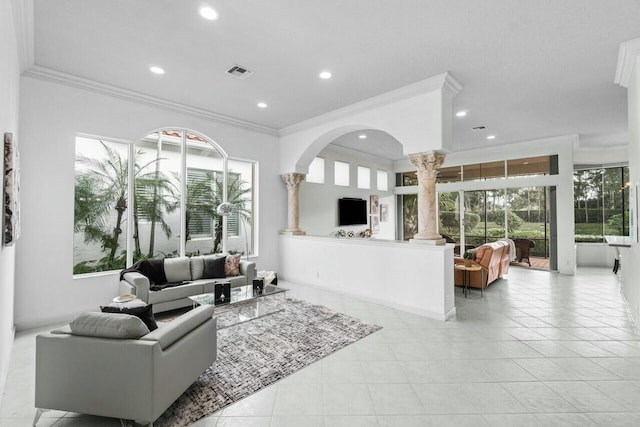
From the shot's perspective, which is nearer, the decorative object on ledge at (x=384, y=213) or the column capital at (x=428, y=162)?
the column capital at (x=428, y=162)

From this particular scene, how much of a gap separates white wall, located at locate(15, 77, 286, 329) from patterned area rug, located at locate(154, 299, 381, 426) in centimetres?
240

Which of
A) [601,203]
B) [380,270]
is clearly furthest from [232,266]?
[601,203]

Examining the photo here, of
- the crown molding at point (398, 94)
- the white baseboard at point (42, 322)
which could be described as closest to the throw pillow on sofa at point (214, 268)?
the white baseboard at point (42, 322)

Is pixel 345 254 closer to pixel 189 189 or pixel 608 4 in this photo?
pixel 189 189

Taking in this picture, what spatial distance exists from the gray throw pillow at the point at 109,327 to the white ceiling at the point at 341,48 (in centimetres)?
270

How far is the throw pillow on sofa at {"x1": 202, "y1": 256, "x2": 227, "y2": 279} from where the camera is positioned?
16.6ft

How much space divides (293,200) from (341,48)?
12.1ft

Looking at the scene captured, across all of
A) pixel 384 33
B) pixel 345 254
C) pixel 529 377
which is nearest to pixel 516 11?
pixel 384 33

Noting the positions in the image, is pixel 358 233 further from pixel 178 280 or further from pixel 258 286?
pixel 178 280

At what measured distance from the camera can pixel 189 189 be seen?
5.65 meters

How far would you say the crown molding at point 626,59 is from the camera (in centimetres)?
336

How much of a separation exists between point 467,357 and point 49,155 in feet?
18.7

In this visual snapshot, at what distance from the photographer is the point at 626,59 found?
3.57m

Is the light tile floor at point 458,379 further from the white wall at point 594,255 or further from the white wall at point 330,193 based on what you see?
the white wall at point 594,255
